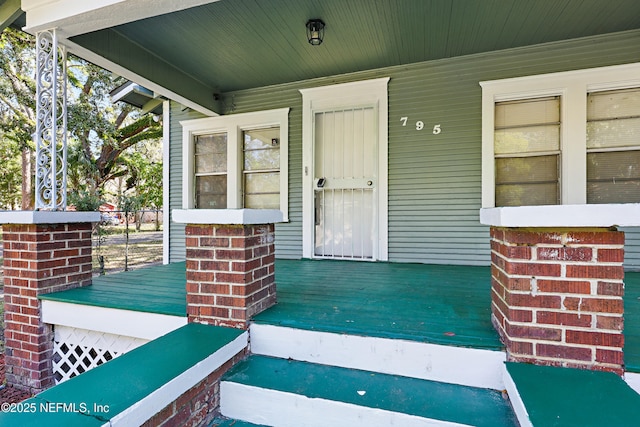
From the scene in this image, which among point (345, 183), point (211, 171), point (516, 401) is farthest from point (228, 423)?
point (211, 171)

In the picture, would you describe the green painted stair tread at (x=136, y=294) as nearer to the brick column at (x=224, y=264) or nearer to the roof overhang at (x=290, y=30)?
the brick column at (x=224, y=264)

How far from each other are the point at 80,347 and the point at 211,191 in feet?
8.87

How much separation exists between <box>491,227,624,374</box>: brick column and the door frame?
8.38 feet

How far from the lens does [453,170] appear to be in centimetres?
379

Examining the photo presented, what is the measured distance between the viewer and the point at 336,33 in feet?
Result: 10.8

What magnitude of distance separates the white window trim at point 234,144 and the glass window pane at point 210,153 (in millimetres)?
77

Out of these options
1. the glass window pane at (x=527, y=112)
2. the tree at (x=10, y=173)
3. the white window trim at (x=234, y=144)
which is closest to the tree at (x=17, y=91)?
the tree at (x=10, y=173)

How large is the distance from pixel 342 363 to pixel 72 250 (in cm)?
248

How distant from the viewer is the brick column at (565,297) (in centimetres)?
133

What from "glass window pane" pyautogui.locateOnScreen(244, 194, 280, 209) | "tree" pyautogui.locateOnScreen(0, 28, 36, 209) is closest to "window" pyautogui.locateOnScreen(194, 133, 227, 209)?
"glass window pane" pyautogui.locateOnScreen(244, 194, 280, 209)

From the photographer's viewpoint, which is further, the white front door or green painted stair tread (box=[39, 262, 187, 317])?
the white front door

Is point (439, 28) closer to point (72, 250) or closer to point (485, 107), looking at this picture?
point (485, 107)

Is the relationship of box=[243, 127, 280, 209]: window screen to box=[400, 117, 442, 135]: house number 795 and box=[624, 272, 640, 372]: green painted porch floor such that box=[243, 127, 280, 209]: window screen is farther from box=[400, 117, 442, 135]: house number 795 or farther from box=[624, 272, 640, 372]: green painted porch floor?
box=[624, 272, 640, 372]: green painted porch floor

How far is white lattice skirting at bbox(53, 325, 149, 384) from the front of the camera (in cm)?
248
